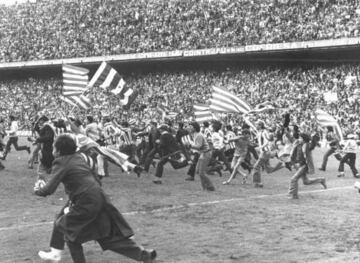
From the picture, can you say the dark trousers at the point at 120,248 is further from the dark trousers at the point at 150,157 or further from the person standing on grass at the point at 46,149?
the dark trousers at the point at 150,157

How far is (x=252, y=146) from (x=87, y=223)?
47.2ft

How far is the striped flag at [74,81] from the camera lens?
1978 centimetres

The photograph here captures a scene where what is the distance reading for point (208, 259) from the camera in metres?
8.10

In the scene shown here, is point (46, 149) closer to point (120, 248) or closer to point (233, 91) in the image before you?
point (120, 248)

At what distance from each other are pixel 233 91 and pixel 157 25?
27.9 ft

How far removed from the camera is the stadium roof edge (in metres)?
33.6

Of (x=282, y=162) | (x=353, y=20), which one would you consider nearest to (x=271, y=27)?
(x=353, y=20)

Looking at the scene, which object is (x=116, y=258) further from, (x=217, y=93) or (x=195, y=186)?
(x=217, y=93)

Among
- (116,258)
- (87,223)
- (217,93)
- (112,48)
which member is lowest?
Answer: (116,258)

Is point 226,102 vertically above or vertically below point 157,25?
below

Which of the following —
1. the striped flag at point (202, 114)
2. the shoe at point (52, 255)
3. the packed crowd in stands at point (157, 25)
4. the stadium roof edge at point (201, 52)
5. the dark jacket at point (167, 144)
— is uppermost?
the packed crowd in stands at point (157, 25)

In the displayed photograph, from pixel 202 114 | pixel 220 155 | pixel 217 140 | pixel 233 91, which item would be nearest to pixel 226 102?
pixel 217 140

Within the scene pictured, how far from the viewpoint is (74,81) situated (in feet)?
66.0

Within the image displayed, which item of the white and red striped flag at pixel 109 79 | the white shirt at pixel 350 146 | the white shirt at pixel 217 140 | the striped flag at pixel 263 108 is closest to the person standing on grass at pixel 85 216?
the white and red striped flag at pixel 109 79
